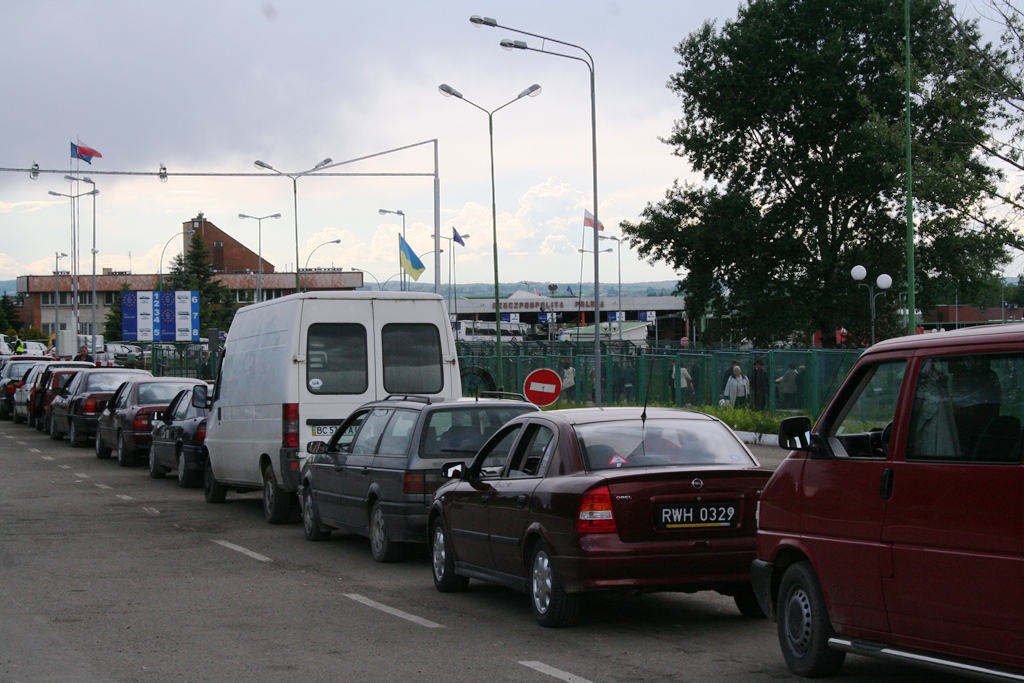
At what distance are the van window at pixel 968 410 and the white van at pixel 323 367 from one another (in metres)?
10.0

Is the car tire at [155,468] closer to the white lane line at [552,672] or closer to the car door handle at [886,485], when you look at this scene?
the white lane line at [552,672]

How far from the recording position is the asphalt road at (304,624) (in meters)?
7.95

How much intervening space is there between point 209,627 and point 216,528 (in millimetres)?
6887

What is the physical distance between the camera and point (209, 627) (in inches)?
379

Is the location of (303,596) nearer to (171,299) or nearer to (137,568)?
(137,568)

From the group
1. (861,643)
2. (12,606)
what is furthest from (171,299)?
(861,643)

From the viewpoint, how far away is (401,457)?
12617 millimetres

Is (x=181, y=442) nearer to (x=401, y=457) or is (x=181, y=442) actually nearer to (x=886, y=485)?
(x=401, y=457)

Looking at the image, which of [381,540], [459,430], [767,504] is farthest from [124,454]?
[767,504]

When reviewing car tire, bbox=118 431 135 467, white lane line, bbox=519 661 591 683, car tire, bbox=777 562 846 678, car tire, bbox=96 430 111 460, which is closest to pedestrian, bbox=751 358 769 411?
car tire, bbox=118 431 135 467

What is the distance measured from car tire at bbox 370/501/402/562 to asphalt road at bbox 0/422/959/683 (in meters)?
0.13

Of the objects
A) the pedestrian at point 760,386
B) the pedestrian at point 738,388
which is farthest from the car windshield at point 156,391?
the pedestrian at point 760,386

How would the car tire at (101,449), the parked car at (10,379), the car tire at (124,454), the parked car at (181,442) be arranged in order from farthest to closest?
the parked car at (10,379) < the car tire at (101,449) < the car tire at (124,454) < the parked car at (181,442)

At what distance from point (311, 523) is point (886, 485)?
30.0 feet
